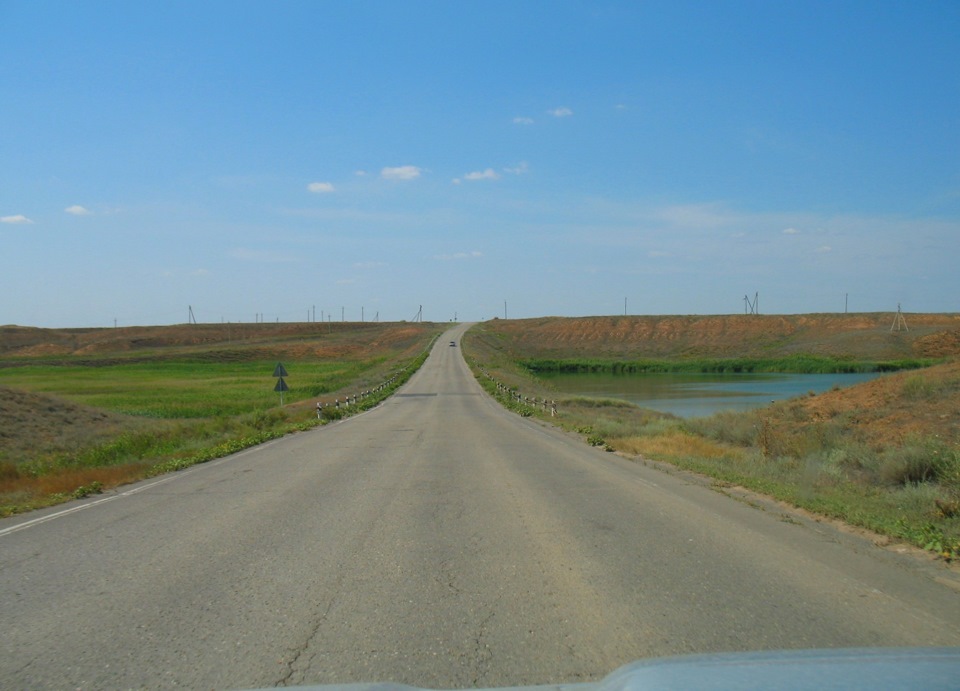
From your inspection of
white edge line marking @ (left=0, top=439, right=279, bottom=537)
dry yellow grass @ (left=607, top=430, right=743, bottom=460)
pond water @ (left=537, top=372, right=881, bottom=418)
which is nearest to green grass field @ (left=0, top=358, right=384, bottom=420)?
pond water @ (left=537, top=372, right=881, bottom=418)

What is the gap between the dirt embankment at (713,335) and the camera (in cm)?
9797

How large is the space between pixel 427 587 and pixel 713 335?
125 m

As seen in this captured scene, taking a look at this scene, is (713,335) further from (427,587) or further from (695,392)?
(427,587)

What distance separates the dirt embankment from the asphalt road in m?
87.2

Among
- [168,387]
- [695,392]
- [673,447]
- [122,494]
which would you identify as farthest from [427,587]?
[168,387]

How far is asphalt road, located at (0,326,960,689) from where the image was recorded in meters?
4.77

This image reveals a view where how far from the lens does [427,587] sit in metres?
6.36

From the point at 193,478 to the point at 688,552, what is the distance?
9743 millimetres

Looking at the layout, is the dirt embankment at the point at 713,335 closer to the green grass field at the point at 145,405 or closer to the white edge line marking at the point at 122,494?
the green grass field at the point at 145,405

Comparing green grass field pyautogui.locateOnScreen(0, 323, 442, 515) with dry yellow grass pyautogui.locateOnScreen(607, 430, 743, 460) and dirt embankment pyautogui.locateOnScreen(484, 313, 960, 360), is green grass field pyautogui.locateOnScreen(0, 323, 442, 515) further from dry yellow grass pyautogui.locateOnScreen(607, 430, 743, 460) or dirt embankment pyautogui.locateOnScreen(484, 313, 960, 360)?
dirt embankment pyautogui.locateOnScreen(484, 313, 960, 360)

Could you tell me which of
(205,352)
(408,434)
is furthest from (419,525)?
(205,352)

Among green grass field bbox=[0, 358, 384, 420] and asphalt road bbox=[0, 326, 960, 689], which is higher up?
asphalt road bbox=[0, 326, 960, 689]

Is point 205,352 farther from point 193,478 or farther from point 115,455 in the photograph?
point 193,478

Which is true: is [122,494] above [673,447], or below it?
above
